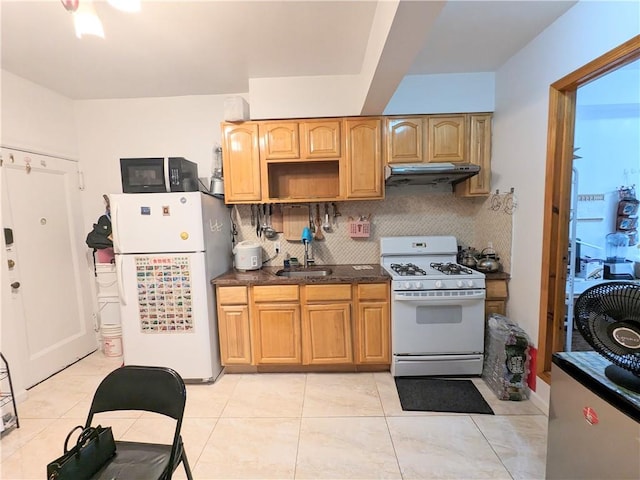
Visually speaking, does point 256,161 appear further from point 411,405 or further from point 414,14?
point 411,405

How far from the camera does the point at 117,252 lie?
247 centimetres

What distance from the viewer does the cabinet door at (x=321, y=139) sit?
8.96 feet

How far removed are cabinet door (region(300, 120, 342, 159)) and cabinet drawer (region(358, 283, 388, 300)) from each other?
4.04ft

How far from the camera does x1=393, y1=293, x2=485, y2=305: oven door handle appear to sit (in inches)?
94.7

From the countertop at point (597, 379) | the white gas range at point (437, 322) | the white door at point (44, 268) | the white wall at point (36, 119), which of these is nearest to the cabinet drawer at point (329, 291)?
the white gas range at point (437, 322)

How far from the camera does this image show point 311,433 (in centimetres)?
197

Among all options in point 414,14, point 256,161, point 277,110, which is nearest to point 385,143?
point 277,110

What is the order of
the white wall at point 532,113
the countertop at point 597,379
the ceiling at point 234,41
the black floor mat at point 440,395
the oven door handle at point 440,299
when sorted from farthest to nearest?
1. the oven door handle at point 440,299
2. the black floor mat at point 440,395
3. the ceiling at point 234,41
4. the white wall at point 532,113
5. the countertop at point 597,379

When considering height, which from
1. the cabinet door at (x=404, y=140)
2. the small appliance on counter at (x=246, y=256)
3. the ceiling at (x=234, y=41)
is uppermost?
the ceiling at (x=234, y=41)

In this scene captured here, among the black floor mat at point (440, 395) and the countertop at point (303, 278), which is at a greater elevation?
the countertop at point (303, 278)

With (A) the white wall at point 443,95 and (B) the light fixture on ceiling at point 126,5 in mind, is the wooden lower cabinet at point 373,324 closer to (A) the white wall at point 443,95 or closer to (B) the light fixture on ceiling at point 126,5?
(A) the white wall at point 443,95

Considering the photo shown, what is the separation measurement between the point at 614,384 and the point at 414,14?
1.68m

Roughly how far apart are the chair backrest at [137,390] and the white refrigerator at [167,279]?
1133 mm

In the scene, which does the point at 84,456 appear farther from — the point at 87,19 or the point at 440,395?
the point at 440,395
